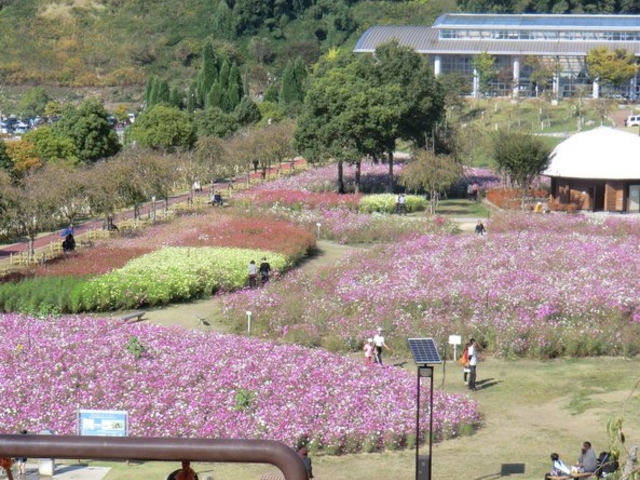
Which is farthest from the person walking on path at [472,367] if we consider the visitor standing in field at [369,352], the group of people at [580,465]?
the group of people at [580,465]

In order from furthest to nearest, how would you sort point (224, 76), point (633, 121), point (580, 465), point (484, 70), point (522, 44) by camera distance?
1. point (522, 44)
2. point (484, 70)
3. point (224, 76)
4. point (633, 121)
5. point (580, 465)

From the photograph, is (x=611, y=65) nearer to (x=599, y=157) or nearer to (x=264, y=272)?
(x=599, y=157)

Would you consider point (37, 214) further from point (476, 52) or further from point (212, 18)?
point (212, 18)

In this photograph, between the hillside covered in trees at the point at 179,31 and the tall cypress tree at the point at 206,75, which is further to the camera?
the hillside covered in trees at the point at 179,31

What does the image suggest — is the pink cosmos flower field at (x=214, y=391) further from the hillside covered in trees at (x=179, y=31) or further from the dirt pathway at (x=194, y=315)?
the hillside covered in trees at (x=179, y=31)

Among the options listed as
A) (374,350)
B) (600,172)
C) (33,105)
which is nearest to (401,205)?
(600,172)

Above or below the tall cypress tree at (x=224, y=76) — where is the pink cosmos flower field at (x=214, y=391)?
below

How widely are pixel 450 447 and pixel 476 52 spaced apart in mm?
78347

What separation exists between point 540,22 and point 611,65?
11829 mm

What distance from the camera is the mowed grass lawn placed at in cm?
1888

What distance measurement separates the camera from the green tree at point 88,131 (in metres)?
63.4

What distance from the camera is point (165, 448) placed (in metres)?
3.20

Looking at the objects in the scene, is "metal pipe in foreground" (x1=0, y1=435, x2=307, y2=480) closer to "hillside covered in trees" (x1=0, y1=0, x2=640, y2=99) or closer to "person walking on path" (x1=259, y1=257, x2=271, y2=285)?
"person walking on path" (x1=259, y1=257, x2=271, y2=285)

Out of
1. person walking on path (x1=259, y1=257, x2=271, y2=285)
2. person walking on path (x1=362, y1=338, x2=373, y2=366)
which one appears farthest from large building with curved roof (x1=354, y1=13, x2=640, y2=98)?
person walking on path (x1=362, y1=338, x2=373, y2=366)
